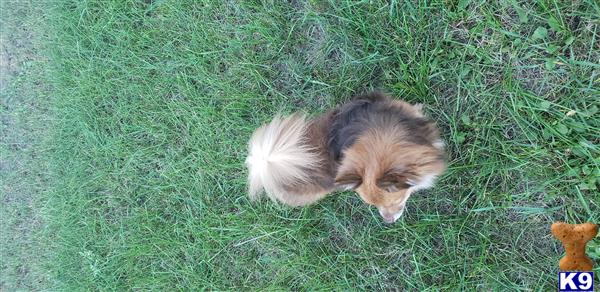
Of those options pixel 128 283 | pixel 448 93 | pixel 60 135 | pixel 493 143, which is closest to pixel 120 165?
pixel 60 135

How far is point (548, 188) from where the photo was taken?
7.55ft

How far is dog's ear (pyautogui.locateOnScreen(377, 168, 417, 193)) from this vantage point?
74.5 inches

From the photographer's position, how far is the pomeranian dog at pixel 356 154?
1.94 metres

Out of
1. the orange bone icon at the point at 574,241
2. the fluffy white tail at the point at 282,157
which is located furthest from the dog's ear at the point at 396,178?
the orange bone icon at the point at 574,241

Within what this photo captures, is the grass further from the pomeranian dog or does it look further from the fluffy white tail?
the fluffy white tail

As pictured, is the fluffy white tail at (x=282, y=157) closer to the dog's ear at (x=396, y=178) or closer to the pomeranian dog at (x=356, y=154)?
the pomeranian dog at (x=356, y=154)

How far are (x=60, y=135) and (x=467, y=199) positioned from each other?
3.03m

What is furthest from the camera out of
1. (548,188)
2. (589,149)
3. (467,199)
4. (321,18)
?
(321,18)

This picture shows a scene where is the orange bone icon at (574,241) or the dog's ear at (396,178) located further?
the orange bone icon at (574,241)

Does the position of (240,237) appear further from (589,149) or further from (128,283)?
(589,149)

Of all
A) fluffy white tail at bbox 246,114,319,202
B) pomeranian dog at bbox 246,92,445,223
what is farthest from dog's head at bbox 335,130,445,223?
fluffy white tail at bbox 246,114,319,202

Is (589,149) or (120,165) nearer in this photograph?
(589,149)

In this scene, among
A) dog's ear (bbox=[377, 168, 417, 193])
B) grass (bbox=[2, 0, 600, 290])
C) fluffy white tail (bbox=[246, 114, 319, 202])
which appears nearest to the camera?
dog's ear (bbox=[377, 168, 417, 193])

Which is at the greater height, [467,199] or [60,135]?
[467,199]
